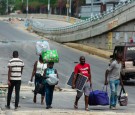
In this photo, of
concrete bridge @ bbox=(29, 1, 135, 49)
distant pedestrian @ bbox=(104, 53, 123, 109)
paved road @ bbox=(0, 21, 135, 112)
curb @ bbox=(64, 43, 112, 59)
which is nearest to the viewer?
distant pedestrian @ bbox=(104, 53, 123, 109)

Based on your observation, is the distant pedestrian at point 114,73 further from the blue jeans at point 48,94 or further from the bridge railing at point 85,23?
the bridge railing at point 85,23

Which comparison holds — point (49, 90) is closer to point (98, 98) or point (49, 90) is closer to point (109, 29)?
point (98, 98)

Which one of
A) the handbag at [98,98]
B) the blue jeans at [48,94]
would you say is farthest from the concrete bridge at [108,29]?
the blue jeans at [48,94]

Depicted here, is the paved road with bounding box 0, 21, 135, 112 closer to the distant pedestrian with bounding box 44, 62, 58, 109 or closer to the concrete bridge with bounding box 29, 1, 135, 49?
the distant pedestrian with bounding box 44, 62, 58, 109

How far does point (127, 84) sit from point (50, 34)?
36.8 meters

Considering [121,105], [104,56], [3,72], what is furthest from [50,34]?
[121,105]

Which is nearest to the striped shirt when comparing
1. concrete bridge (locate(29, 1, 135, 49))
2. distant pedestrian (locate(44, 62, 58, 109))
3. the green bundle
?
distant pedestrian (locate(44, 62, 58, 109))

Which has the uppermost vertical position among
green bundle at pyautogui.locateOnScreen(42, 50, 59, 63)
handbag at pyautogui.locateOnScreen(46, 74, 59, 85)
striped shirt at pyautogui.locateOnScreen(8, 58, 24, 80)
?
green bundle at pyautogui.locateOnScreen(42, 50, 59, 63)

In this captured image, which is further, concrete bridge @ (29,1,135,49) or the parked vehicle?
concrete bridge @ (29,1,135,49)

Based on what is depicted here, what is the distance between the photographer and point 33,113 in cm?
1324

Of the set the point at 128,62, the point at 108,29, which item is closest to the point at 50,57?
the point at 128,62

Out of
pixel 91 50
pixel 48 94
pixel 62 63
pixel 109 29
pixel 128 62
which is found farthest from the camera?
pixel 109 29

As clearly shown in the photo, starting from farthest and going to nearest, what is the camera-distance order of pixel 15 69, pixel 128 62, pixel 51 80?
1. pixel 128 62
2. pixel 51 80
3. pixel 15 69

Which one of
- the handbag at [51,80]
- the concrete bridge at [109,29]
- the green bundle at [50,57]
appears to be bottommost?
the concrete bridge at [109,29]
